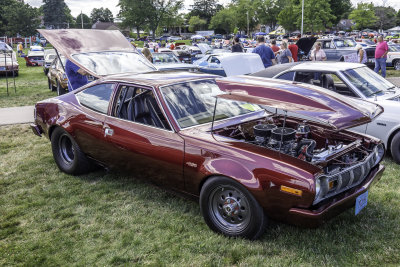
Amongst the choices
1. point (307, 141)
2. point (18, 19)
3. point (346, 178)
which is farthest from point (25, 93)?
point (18, 19)

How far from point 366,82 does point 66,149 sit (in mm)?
4717

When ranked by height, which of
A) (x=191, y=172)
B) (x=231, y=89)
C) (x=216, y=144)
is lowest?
(x=191, y=172)

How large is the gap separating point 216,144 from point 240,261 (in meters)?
1.03

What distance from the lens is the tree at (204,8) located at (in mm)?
122312

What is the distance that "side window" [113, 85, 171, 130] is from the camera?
13.2 ft

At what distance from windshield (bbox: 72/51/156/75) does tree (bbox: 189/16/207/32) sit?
4005 inches

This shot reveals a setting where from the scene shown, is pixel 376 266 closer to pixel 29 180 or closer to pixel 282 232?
pixel 282 232

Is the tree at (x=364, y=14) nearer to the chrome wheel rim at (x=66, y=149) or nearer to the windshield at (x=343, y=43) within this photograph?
the windshield at (x=343, y=43)

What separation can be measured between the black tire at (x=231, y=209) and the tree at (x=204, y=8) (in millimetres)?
124695

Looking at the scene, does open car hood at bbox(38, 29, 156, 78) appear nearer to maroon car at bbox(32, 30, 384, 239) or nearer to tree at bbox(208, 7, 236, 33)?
maroon car at bbox(32, 30, 384, 239)

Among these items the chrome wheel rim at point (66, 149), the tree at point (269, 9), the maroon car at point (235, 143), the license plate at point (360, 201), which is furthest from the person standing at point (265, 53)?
the tree at point (269, 9)

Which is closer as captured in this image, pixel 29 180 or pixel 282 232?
pixel 282 232

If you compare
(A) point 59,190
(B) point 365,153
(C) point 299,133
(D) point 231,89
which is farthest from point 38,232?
(B) point 365,153

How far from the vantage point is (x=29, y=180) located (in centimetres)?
506
